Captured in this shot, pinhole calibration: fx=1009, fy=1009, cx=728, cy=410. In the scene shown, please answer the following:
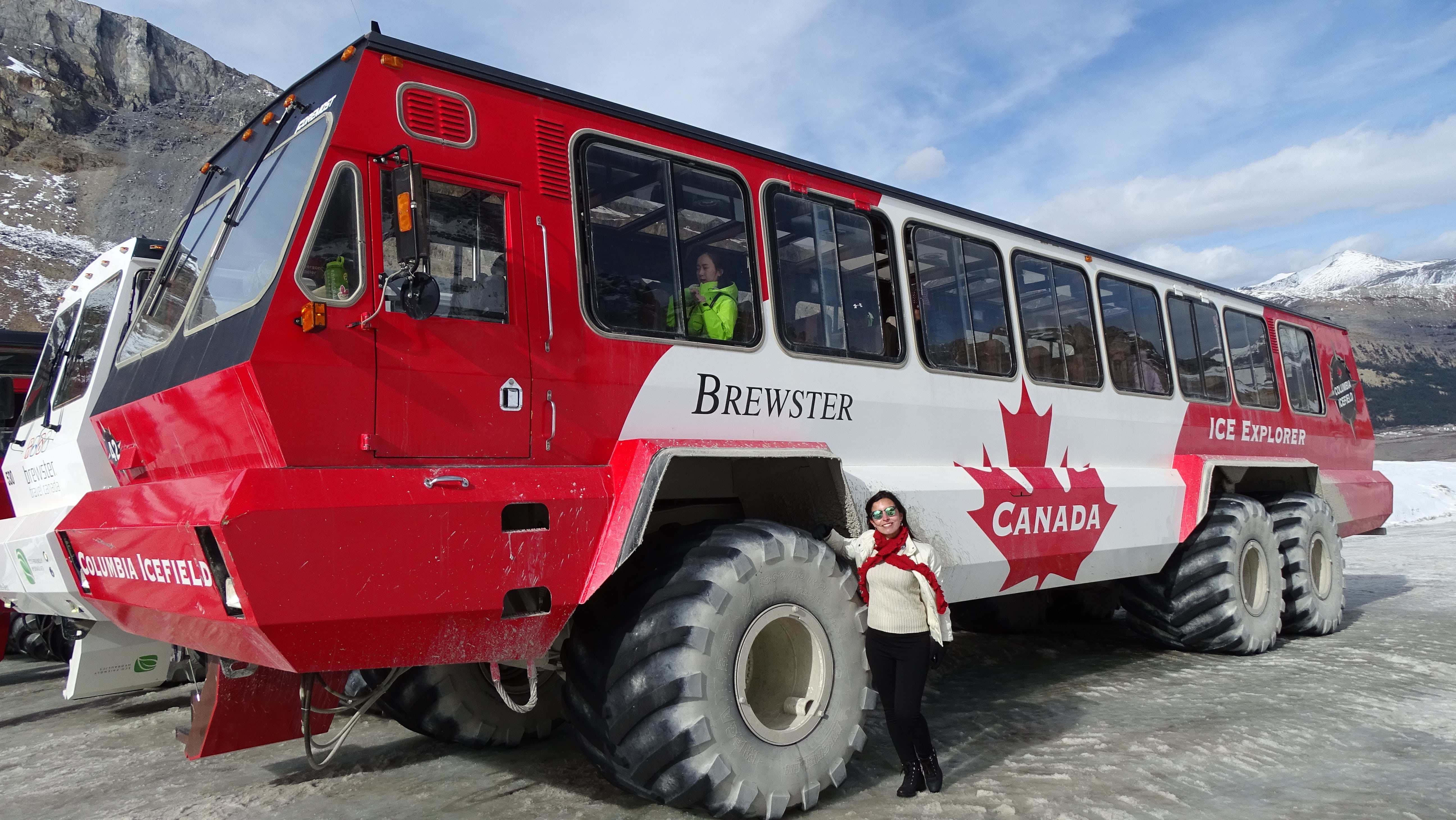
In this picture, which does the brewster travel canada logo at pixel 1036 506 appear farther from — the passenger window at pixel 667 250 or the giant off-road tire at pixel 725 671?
the passenger window at pixel 667 250

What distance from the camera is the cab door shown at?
399 centimetres

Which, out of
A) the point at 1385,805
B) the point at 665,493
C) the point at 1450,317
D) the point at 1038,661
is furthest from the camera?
the point at 1450,317

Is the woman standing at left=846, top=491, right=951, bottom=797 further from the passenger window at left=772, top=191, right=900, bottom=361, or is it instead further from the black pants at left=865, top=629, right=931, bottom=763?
the passenger window at left=772, top=191, right=900, bottom=361

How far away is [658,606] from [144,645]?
4597mm

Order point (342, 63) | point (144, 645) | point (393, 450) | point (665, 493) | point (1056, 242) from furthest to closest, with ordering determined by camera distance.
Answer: point (1056, 242), point (144, 645), point (665, 493), point (342, 63), point (393, 450)

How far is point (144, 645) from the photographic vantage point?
6.94m

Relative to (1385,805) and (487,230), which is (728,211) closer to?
(487,230)

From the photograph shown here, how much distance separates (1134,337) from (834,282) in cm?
371

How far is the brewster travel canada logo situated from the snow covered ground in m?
16.9

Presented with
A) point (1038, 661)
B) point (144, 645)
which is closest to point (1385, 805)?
point (1038, 661)

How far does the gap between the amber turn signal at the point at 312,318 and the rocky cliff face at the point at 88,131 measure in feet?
164

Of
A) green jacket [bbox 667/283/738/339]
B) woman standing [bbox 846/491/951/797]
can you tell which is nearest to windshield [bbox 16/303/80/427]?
green jacket [bbox 667/283/738/339]

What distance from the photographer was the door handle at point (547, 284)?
14.5ft

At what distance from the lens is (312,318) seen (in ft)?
12.4
